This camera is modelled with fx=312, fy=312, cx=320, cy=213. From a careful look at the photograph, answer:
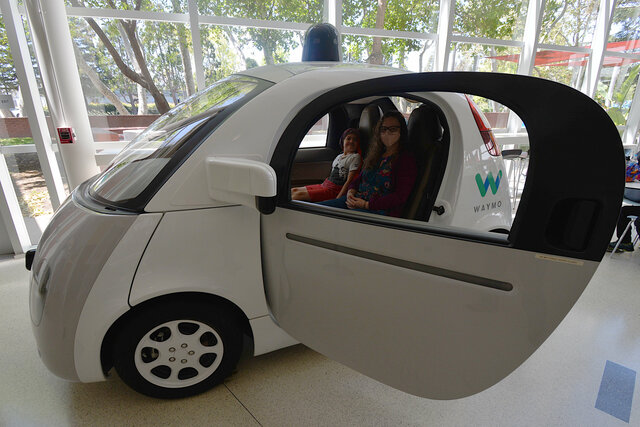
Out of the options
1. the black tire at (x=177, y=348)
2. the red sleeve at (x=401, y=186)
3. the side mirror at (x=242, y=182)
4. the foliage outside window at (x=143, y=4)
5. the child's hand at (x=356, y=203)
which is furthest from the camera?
the foliage outside window at (x=143, y=4)

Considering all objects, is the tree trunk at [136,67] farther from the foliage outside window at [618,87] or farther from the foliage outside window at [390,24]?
the foliage outside window at [618,87]

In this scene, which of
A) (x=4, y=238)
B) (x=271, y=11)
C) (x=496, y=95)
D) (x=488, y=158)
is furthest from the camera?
(x=271, y=11)

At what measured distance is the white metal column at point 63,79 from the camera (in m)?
2.56

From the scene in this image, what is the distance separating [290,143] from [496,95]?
0.67 meters

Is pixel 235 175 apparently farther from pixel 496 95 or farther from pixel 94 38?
pixel 94 38

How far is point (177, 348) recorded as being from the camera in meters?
1.29

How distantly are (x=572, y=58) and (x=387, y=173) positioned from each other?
266 inches

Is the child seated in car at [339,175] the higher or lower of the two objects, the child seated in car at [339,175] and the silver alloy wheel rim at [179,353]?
the higher

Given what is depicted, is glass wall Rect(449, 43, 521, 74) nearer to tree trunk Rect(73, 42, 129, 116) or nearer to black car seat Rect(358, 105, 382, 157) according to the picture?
black car seat Rect(358, 105, 382, 157)

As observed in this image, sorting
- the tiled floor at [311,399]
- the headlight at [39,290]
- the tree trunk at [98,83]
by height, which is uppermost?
the tree trunk at [98,83]

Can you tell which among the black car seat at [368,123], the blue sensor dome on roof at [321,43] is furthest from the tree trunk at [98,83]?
the black car seat at [368,123]

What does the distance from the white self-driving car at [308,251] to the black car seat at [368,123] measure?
65 cm

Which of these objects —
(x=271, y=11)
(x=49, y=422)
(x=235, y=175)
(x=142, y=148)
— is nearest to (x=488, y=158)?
(x=235, y=175)

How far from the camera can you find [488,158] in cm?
167
